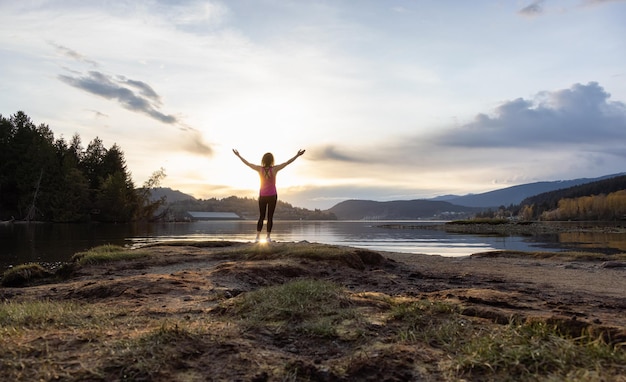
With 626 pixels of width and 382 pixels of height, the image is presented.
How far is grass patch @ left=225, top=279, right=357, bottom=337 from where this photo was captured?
4281 millimetres

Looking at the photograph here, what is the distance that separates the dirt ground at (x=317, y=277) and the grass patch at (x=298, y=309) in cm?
30

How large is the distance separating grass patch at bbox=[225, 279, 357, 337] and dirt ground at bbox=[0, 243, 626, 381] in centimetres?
30

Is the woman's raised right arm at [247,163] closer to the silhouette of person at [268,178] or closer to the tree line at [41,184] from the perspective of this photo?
the silhouette of person at [268,178]

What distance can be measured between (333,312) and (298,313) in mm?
413

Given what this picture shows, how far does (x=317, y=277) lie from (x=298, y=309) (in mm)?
4570

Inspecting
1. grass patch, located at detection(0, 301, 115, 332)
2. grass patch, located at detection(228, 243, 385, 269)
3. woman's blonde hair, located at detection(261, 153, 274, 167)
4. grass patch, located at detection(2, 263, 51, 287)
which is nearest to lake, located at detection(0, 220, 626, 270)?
grass patch, located at detection(2, 263, 51, 287)

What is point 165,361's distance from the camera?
316 cm

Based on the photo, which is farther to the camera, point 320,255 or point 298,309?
point 320,255

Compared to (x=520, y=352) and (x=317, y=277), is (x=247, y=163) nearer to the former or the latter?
(x=317, y=277)

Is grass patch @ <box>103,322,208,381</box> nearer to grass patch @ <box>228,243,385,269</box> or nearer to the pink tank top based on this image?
grass patch @ <box>228,243,385,269</box>

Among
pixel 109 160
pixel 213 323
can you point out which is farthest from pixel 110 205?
pixel 213 323

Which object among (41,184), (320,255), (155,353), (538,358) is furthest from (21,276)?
(41,184)

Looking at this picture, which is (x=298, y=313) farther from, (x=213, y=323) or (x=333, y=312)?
(x=213, y=323)

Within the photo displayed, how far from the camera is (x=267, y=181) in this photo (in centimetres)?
1342
